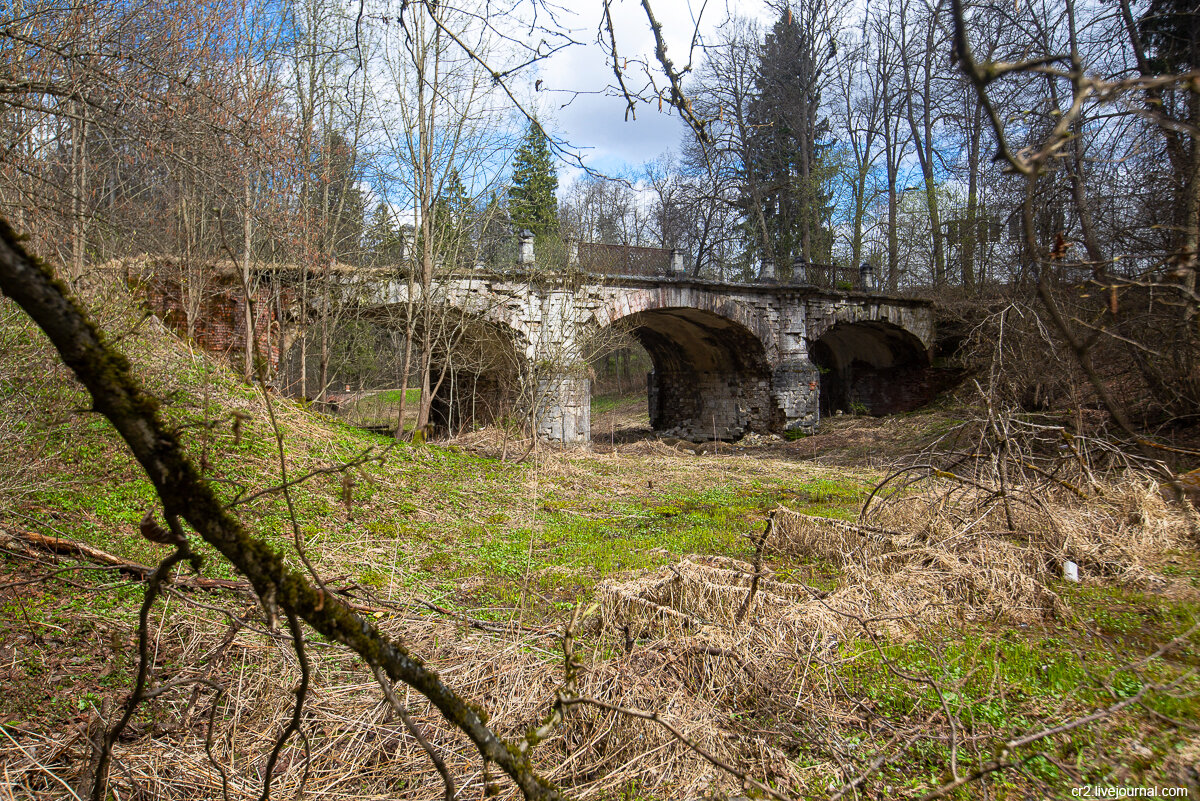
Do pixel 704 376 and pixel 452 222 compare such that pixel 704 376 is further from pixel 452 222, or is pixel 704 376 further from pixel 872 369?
pixel 452 222

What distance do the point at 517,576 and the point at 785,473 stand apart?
7087 mm

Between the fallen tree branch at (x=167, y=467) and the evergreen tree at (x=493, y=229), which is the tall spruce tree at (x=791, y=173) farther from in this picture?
the fallen tree branch at (x=167, y=467)

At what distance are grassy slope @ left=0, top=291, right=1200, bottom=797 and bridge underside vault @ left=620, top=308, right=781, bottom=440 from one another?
707 centimetres

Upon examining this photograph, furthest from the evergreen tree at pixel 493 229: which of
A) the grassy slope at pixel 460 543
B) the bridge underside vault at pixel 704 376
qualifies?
the grassy slope at pixel 460 543

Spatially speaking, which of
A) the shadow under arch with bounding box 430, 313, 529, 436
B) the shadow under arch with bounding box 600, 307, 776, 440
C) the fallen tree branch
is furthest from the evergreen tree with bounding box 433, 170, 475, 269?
the fallen tree branch

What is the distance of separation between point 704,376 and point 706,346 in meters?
1.08

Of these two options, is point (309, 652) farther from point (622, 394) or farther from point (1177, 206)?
point (622, 394)

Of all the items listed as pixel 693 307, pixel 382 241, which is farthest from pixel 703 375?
pixel 382 241

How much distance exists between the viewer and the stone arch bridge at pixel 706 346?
41.0 ft

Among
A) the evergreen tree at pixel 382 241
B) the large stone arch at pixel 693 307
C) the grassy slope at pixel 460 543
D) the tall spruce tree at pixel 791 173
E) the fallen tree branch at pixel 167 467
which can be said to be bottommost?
the grassy slope at pixel 460 543

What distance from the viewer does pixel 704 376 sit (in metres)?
19.0

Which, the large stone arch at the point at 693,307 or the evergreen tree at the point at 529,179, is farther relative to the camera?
the large stone arch at the point at 693,307

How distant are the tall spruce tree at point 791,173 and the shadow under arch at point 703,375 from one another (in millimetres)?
5191

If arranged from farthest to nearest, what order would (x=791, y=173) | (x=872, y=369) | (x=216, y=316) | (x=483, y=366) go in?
(x=791, y=173)
(x=872, y=369)
(x=483, y=366)
(x=216, y=316)
